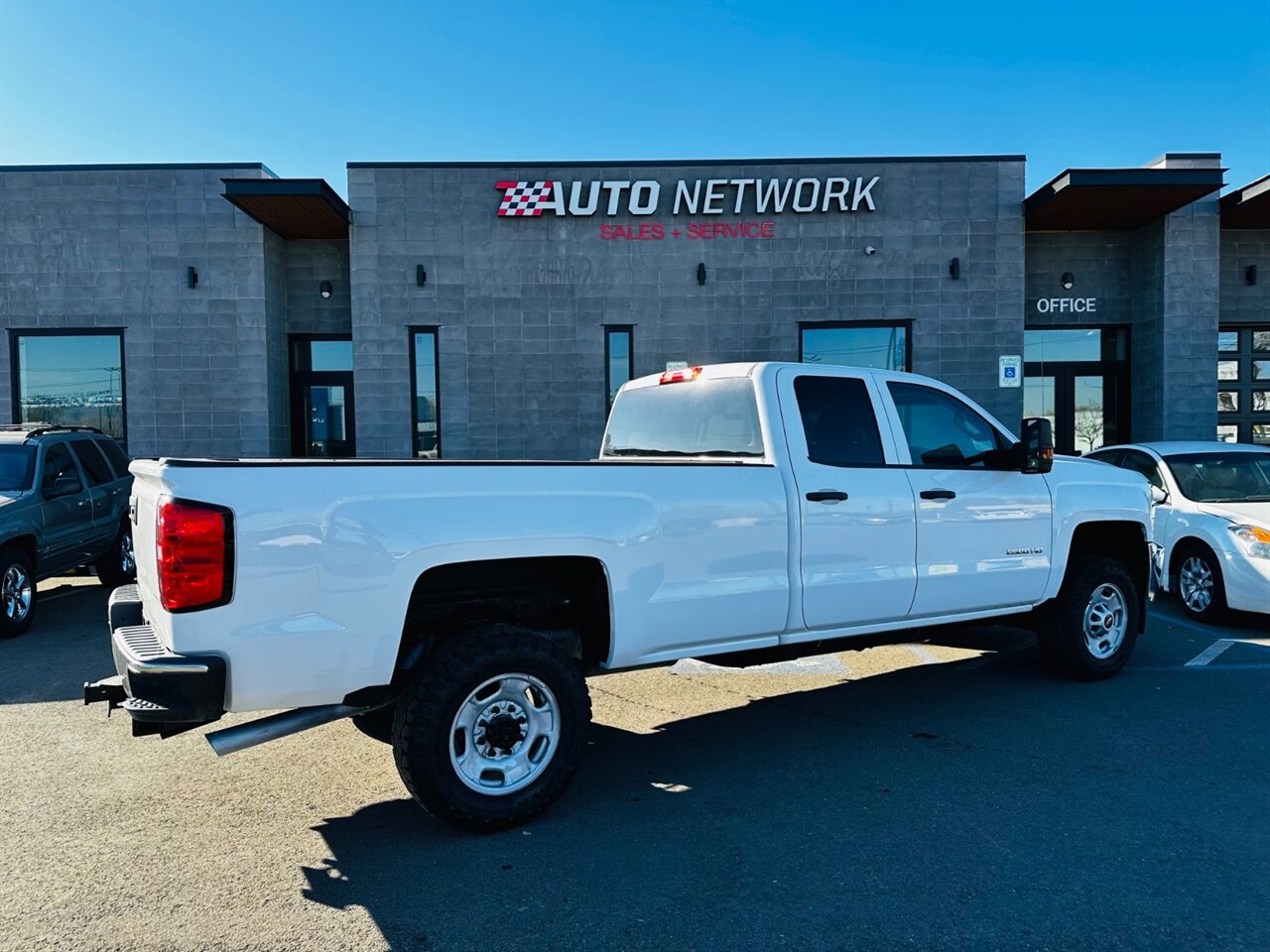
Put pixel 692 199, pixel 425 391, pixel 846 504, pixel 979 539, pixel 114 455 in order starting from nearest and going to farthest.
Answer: pixel 846 504
pixel 979 539
pixel 114 455
pixel 692 199
pixel 425 391

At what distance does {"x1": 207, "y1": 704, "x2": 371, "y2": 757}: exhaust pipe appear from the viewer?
3.50 metres

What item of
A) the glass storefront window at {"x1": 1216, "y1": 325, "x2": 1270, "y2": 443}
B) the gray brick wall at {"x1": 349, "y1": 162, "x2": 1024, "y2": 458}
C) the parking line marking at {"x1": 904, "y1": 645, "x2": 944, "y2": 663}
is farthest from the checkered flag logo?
the glass storefront window at {"x1": 1216, "y1": 325, "x2": 1270, "y2": 443}

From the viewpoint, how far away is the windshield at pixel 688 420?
197 inches

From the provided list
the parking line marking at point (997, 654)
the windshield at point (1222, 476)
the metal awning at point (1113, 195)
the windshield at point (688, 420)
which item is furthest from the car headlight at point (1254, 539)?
the metal awning at point (1113, 195)

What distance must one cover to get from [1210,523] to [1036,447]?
3.70 meters

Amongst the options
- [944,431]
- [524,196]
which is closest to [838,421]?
[944,431]

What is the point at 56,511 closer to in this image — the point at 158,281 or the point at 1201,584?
the point at 158,281

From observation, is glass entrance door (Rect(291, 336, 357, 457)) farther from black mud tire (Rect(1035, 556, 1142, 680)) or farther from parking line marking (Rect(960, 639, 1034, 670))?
black mud tire (Rect(1035, 556, 1142, 680))

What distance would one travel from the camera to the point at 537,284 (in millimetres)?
14531

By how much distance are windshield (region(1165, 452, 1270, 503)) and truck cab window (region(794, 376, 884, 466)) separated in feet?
16.1

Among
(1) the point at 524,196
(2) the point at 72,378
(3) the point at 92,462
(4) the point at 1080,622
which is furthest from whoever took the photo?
(2) the point at 72,378

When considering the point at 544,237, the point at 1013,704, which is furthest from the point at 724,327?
the point at 1013,704

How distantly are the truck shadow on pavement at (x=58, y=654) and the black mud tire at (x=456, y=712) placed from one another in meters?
3.57

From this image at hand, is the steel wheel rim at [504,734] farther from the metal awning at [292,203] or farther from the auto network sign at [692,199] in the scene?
the auto network sign at [692,199]
